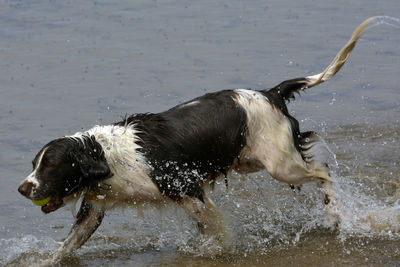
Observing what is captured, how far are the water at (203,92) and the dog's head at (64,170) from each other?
0.59 meters

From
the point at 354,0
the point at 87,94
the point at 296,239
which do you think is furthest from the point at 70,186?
the point at 354,0

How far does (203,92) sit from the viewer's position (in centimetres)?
1031

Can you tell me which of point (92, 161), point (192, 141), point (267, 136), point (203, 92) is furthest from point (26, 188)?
point (203, 92)

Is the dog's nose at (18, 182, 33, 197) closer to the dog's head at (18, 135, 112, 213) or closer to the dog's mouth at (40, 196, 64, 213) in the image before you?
the dog's head at (18, 135, 112, 213)

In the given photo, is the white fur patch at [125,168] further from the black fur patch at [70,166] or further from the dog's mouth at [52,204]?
the dog's mouth at [52,204]

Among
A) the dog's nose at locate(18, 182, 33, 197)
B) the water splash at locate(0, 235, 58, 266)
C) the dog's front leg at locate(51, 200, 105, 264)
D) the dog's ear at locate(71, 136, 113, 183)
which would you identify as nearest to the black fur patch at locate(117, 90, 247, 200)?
the dog's ear at locate(71, 136, 113, 183)

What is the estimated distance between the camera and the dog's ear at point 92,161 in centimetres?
592

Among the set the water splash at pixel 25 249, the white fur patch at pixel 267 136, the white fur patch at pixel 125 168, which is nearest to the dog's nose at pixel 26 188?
the white fur patch at pixel 125 168

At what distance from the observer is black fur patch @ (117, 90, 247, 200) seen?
613cm

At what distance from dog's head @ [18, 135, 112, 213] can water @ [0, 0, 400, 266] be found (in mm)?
589

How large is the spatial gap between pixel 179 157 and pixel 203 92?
13.6ft

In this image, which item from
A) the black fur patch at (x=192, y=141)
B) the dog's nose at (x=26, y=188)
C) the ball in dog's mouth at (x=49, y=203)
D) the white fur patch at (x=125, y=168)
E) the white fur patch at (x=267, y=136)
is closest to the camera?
the dog's nose at (x=26, y=188)

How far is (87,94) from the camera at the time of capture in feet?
34.2

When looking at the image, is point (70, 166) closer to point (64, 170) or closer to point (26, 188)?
point (64, 170)
